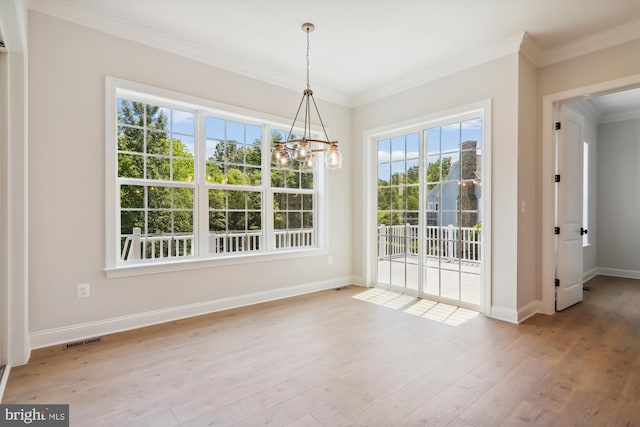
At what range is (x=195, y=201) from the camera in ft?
12.5

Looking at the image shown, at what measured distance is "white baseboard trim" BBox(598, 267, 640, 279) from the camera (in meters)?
5.79

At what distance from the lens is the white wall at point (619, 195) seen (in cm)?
578

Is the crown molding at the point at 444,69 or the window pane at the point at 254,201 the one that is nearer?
the crown molding at the point at 444,69

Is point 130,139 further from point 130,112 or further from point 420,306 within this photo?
point 420,306

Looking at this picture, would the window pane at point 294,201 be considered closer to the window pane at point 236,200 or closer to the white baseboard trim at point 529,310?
the window pane at point 236,200

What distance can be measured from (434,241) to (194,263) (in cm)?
309

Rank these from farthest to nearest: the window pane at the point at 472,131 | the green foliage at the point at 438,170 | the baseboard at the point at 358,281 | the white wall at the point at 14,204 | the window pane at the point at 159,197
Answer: the baseboard at the point at 358,281, the green foliage at the point at 438,170, the window pane at the point at 472,131, the window pane at the point at 159,197, the white wall at the point at 14,204

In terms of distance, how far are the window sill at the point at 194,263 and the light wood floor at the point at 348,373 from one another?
0.58 meters

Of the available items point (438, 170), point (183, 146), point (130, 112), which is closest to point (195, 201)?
point (183, 146)

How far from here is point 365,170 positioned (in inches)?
204

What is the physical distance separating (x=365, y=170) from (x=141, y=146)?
3148mm

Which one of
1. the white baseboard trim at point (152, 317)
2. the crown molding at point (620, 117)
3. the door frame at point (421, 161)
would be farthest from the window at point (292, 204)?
the crown molding at point (620, 117)

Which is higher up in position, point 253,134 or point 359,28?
point 359,28

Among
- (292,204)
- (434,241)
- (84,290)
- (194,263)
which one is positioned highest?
(292,204)
